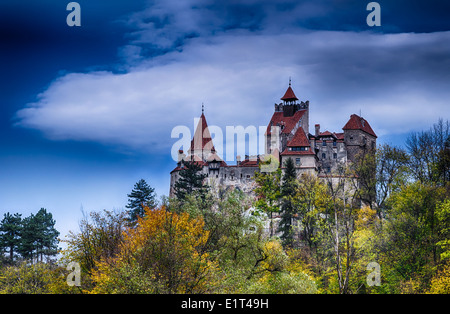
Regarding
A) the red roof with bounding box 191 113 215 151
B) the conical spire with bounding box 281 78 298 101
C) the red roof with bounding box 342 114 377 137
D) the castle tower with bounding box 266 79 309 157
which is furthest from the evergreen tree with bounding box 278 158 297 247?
the red roof with bounding box 191 113 215 151

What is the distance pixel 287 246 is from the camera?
56.6 metres

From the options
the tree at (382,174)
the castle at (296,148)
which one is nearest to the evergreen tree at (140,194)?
the castle at (296,148)

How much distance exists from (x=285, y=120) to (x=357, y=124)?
12401 mm

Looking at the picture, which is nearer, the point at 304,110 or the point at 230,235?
the point at 230,235

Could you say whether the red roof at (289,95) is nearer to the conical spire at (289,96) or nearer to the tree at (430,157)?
the conical spire at (289,96)

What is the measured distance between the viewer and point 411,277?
4262 centimetres

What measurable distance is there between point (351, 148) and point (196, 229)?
57404 mm

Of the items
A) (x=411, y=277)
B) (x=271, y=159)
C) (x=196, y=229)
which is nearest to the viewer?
(x=196, y=229)

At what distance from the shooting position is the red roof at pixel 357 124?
91938 mm

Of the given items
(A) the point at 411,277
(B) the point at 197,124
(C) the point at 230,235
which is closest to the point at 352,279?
(A) the point at 411,277

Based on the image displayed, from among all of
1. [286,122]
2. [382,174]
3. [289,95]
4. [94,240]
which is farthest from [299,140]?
[94,240]
